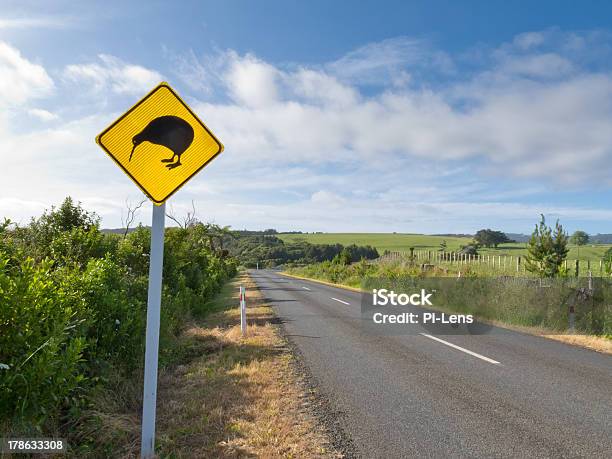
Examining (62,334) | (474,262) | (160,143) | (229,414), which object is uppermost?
(160,143)

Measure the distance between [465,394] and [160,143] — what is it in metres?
5.14

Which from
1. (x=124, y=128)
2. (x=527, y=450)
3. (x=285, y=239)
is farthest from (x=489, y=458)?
(x=285, y=239)

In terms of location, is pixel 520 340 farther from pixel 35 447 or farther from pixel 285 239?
pixel 285 239

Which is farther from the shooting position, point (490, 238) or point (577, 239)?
point (490, 238)

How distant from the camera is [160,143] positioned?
3504 millimetres

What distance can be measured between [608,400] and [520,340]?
457cm

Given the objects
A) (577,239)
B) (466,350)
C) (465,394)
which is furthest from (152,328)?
(577,239)

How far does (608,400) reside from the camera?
546 cm

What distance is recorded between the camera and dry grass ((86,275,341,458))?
3.92 meters

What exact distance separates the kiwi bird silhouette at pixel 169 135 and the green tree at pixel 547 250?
75.2ft

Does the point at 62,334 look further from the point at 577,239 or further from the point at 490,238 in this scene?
the point at 490,238

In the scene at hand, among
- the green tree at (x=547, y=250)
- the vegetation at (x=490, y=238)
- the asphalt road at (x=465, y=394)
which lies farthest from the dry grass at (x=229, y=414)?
the vegetation at (x=490, y=238)

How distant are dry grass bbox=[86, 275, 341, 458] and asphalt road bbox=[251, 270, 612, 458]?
56cm

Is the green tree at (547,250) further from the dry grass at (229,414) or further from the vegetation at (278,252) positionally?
the vegetation at (278,252)
